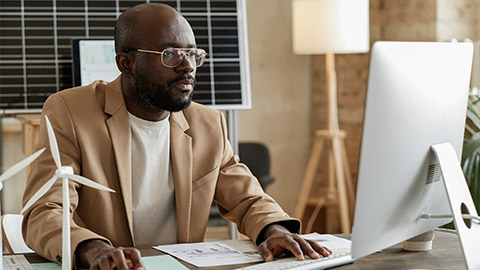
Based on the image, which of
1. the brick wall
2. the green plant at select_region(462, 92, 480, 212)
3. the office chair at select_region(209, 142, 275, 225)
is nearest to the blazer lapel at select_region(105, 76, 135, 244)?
the green plant at select_region(462, 92, 480, 212)

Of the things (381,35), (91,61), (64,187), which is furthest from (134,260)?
(381,35)

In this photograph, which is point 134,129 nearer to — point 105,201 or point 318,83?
point 105,201

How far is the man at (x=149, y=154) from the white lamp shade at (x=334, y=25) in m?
2.44

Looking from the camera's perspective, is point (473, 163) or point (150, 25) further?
point (473, 163)

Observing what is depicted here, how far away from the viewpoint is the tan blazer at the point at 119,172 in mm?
1818

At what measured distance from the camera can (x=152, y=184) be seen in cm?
201

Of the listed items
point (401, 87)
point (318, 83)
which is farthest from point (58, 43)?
point (318, 83)

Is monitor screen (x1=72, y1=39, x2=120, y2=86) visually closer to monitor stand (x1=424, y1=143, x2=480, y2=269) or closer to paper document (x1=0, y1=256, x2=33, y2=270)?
paper document (x1=0, y1=256, x2=33, y2=270)

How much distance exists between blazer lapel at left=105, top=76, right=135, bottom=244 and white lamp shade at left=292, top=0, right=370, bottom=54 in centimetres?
263

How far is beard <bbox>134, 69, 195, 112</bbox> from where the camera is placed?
6.32 feet

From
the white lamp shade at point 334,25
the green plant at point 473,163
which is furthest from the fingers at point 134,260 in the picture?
the white lamp shade at point 334,25

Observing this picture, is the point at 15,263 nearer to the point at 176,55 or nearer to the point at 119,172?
the point at 119,172

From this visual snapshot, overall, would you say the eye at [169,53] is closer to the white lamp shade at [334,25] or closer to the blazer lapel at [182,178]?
the blazer lapel at [182,178]

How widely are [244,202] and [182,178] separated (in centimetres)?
19
